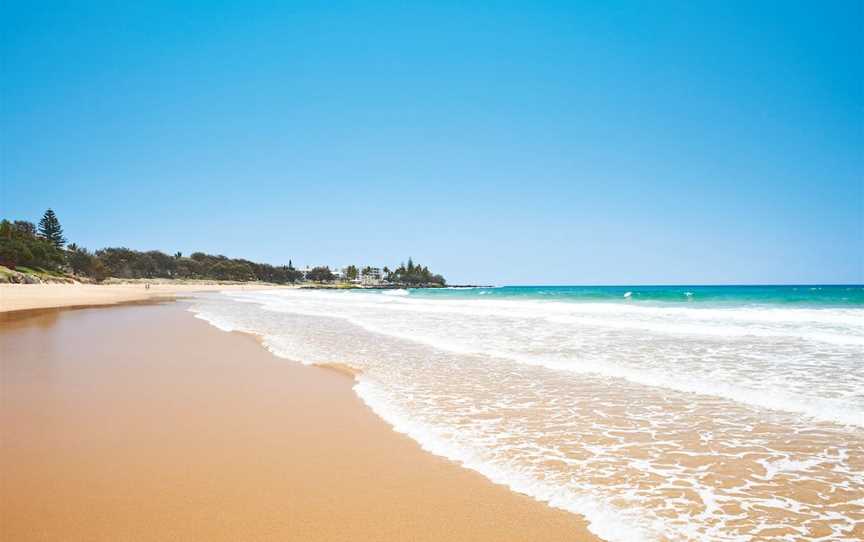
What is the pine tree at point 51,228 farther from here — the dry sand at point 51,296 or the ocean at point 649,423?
the ocean at point 649,423

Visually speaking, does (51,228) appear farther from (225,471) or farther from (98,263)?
(225,471)

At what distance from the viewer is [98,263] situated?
97.9 metres

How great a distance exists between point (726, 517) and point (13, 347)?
15.2m

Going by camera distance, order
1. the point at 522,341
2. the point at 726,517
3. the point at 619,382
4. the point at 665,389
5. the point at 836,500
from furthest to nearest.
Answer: the point at 522,341 < the point at 619,382 < the point at 665,389 < the point at 836,500 < the point at 726,517

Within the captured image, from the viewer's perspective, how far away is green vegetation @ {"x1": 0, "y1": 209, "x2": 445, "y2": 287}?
7056cm

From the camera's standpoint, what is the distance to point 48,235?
110 m

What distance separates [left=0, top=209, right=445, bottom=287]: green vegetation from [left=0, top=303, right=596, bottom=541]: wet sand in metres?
60.8

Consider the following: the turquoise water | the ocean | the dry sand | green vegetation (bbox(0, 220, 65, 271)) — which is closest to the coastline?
the dry sand

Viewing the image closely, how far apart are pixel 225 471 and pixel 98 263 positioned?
114332mm

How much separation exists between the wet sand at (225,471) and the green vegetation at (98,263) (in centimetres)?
6080

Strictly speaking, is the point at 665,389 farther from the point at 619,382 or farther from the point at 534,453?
the point at 534,453

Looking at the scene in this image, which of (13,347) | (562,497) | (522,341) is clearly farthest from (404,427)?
(13,347)

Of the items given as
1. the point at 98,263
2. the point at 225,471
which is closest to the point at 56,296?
the point at 225,471

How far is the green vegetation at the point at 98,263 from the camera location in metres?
70.6
